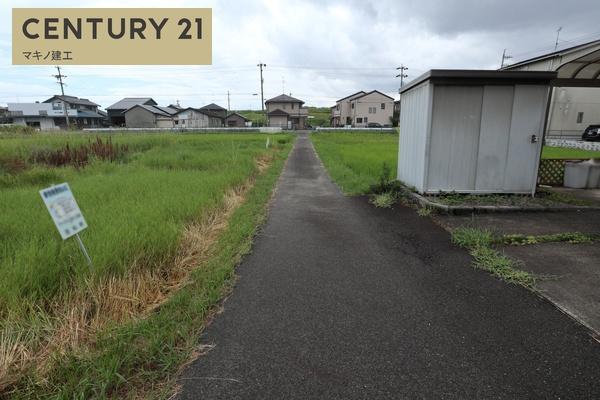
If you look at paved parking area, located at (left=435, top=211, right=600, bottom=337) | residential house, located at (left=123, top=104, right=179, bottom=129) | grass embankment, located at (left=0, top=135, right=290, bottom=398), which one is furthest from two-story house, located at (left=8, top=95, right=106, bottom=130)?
paved parking area, located at (left=435, top=211, right=600, bottom=337)

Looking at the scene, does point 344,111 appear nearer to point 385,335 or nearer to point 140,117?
point 140,117

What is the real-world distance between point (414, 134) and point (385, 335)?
581 centimetres

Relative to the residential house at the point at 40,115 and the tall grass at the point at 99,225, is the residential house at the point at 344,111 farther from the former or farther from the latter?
the tall grass at the point at 99,225

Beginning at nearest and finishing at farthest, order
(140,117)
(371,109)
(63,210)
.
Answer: (63,210) < (140,117) < (371,109)

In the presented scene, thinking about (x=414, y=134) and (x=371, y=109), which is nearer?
(x=414, y=134)

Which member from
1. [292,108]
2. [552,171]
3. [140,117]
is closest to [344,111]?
[292,108]

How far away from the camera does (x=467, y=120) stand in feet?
21.2

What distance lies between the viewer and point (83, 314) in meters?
2.55

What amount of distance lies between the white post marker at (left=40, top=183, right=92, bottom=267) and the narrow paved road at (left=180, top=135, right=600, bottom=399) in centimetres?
152

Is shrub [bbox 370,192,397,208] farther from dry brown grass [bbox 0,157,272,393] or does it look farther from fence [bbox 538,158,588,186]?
fence [bbox 538,158,588,186]

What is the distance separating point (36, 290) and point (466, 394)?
3.40 meters

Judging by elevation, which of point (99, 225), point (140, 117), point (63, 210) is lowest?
point (99, 225)

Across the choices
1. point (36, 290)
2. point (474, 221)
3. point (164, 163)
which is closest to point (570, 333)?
point (474, 221)

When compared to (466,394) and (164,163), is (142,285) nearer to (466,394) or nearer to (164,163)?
(466,394)
